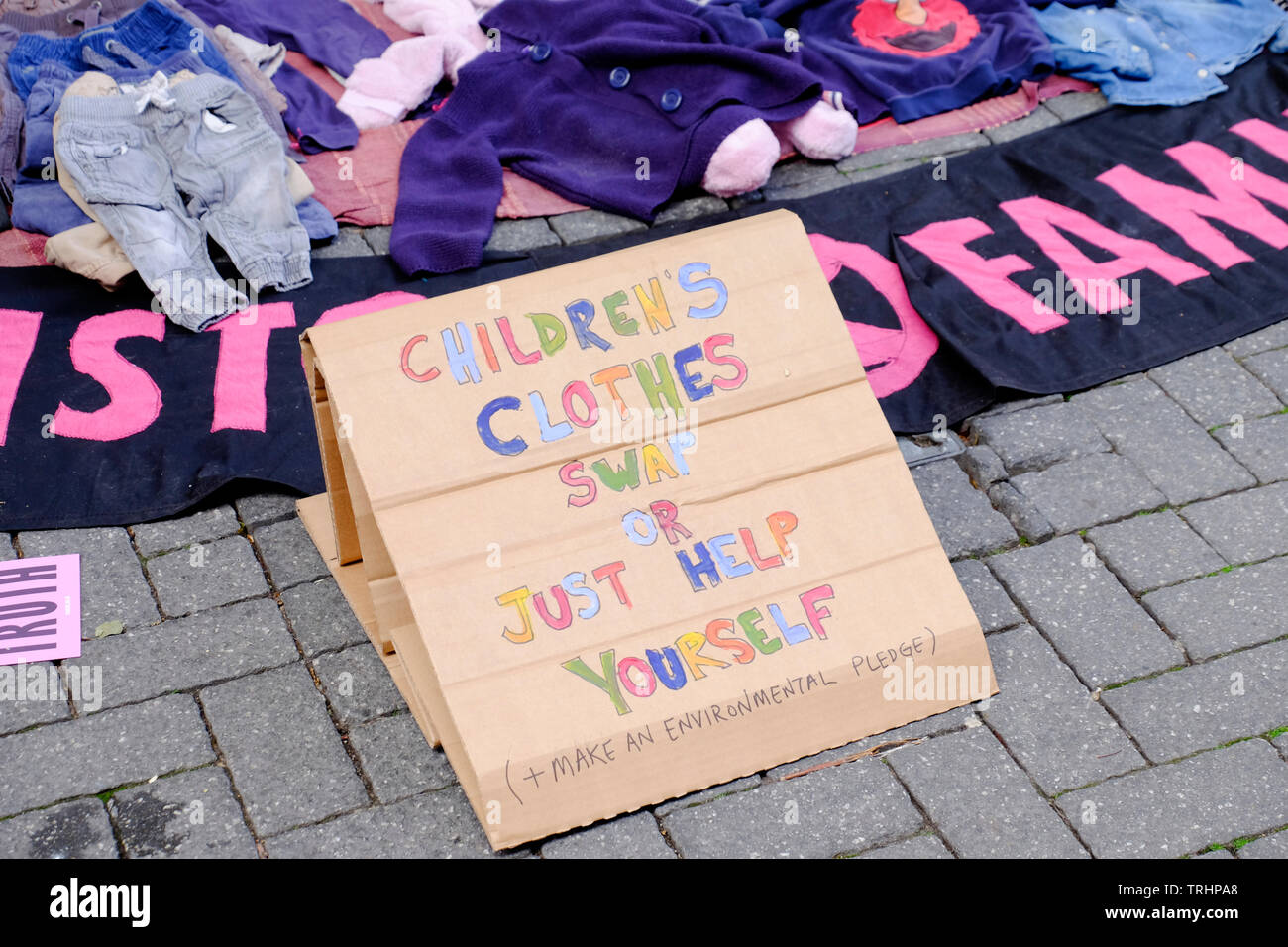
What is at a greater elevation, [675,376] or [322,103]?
[675,376]

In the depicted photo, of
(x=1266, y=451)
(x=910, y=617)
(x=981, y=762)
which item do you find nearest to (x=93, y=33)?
(x=910, y=617)

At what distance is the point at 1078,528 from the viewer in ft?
10.0

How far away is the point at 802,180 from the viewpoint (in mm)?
4164

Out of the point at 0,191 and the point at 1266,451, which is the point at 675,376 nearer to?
the point at 1266,451

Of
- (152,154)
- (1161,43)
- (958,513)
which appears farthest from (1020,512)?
(152,154)

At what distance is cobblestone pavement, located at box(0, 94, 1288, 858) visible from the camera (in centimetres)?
242

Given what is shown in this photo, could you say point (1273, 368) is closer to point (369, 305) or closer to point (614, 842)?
point (614, 842)

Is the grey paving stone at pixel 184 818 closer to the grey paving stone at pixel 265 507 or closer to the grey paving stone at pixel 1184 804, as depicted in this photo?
the grey paving stone at pixel 265 507

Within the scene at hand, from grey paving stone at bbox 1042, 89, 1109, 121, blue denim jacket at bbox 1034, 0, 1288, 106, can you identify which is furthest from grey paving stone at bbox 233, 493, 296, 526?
blue denim jacket at bbox 1034, 0, 1288, 106

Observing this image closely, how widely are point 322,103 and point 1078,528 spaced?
9.08 feet

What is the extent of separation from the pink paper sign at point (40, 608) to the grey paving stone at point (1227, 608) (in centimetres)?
236

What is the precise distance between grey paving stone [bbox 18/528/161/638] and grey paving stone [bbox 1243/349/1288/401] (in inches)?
113

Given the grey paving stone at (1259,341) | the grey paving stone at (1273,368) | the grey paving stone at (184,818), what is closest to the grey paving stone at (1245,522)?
the grey paving stone at (1273,368)

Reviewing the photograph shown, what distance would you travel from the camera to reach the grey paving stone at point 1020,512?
3041 mm
